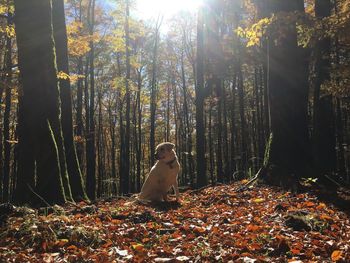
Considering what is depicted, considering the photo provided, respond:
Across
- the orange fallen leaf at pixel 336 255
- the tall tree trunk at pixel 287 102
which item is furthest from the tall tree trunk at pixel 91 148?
the orange fallen leaf at pixel 336 255

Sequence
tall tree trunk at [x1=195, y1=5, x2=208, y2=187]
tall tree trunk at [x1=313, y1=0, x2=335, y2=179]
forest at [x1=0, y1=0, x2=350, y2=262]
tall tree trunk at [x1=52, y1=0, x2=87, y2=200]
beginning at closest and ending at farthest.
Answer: forest at [x1=0, y1=0, x2=350, y2=262] < tall tree trunk at [x1=52, y1=0, x2=87, y2=200] < tall tree trunk at [x1=313, y1=0, x2=335, y2=179] < tall tree trunk at [x1=195, y1=5, x2=208, y2=187]

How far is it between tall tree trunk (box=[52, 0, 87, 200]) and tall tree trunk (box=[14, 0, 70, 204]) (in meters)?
2.66

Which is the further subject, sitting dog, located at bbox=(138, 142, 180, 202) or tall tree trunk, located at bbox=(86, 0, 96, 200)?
tall tree trunk, located at bbox=(86, 0, 96, 200)

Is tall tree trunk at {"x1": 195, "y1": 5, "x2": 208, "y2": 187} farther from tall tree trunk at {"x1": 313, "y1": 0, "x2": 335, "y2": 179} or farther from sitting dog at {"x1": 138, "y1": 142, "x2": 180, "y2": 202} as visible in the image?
sitting dog at {"x1": 138, "y1": 142, "x2": 180, "y2": 202}

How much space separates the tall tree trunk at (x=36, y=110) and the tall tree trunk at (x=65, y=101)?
2657 mm

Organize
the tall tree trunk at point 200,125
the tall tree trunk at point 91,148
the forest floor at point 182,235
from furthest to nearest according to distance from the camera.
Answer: the tall tree trunk at point 91,148, the tall tree trunk at point 200,125, the forest floor at point 182,235

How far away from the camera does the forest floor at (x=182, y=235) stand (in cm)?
428

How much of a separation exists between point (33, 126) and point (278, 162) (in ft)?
17.6

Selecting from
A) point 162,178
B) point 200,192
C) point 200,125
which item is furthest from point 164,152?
point 200,125

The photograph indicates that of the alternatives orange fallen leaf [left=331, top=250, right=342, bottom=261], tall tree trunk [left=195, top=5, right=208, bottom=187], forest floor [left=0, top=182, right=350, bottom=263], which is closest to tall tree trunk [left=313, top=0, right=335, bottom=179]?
tall tree trunk [left=195, top=5, right=208, bottom=187]

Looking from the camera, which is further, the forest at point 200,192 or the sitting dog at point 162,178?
the sitting dog at point 162,178

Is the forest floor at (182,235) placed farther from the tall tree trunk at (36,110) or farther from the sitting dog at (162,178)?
the sitting dog at (162,178)

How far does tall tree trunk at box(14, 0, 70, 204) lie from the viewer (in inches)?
295

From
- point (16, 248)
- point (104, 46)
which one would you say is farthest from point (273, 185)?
point (104, 46)
